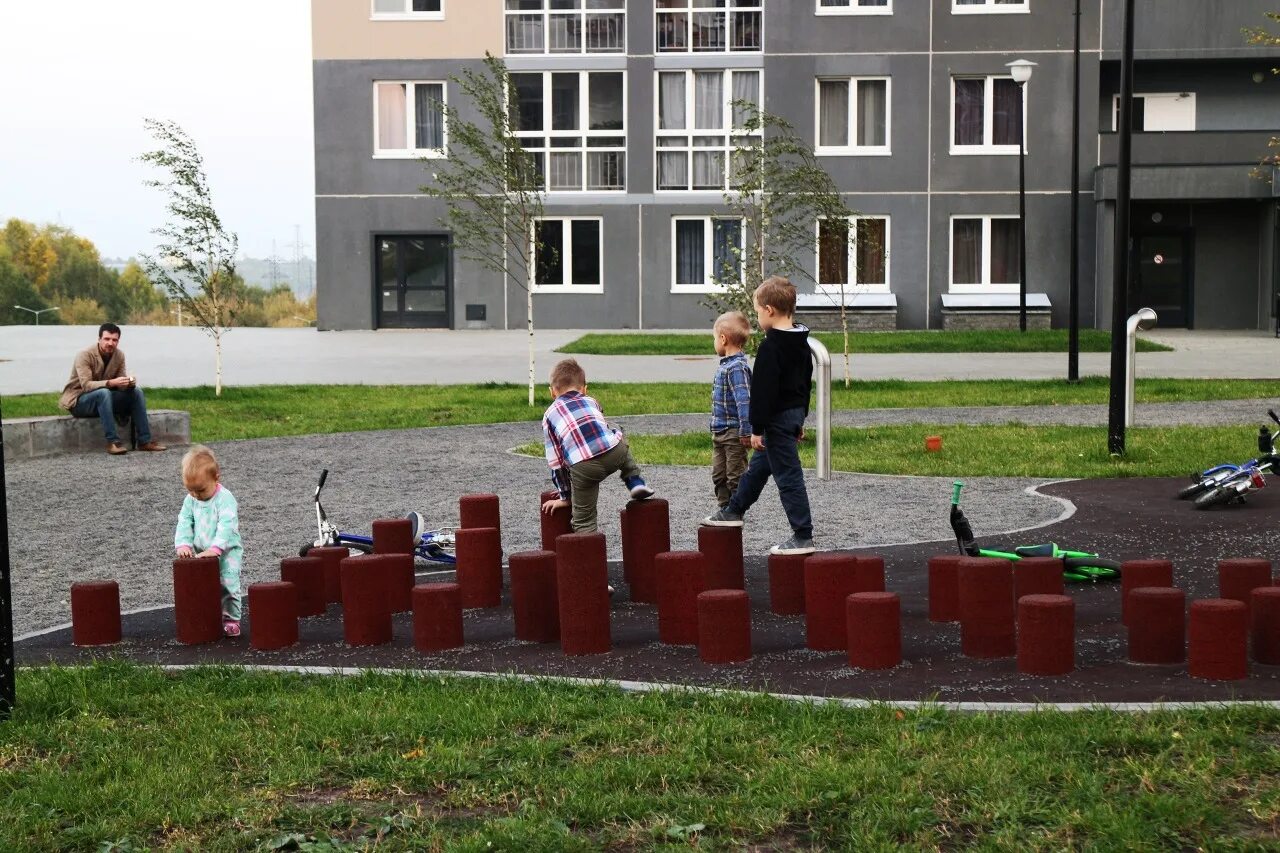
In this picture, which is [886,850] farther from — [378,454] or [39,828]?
[378,454]

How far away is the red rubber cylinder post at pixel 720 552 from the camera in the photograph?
326 inches

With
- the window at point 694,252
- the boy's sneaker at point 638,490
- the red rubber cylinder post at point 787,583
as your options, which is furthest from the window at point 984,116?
the red rubber cylinder post at point 787,583

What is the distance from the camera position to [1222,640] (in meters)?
6.46

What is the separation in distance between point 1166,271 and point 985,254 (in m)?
4.96

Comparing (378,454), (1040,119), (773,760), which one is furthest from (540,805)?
(1040,119)

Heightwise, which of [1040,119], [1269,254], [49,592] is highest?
[1040,119]

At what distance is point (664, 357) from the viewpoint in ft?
105

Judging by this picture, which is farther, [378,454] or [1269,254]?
[1269,254]

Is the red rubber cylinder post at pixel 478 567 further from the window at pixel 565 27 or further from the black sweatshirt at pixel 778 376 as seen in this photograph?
the window at pixel 565 27

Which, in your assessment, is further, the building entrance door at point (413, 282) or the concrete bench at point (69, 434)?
the building entrance door at point (413, 282)

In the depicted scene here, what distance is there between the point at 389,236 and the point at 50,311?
65.6 ft

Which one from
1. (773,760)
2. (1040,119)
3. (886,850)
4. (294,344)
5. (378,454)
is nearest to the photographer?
(886,850)

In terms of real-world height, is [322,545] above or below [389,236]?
below

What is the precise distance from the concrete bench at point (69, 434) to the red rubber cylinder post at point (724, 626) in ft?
38.3
